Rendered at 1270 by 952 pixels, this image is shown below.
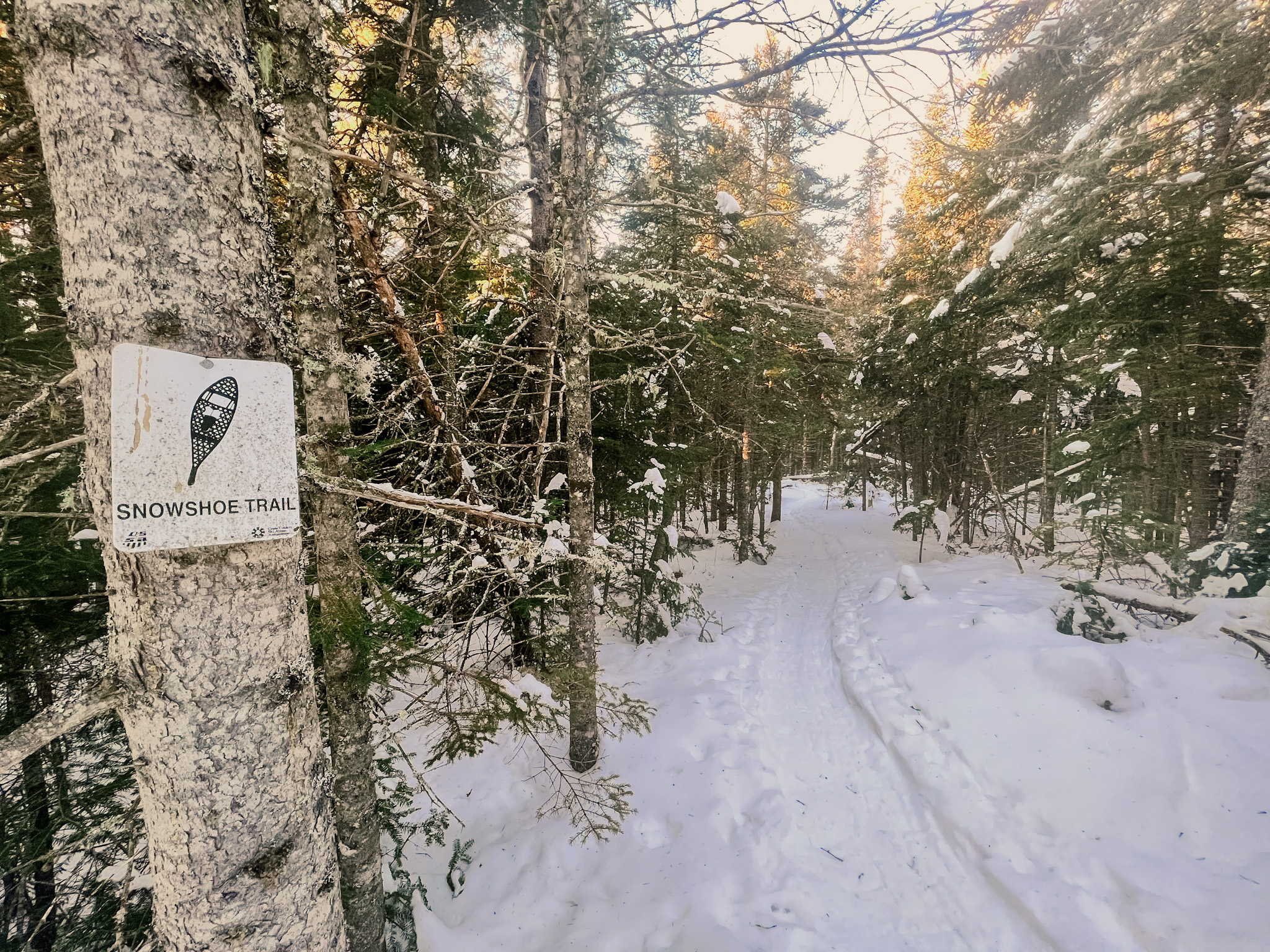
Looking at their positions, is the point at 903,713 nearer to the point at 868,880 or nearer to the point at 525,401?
the point at 868,880

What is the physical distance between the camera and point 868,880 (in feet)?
12.0

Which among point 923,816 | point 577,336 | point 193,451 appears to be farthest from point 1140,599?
point 193,451

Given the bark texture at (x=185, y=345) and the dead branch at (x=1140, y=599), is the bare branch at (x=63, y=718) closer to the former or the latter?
the bark texture at (x=185, y=345)

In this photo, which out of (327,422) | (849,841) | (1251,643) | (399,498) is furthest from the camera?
(1251,643)

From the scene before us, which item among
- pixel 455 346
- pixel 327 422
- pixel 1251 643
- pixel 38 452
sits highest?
pixel 455 346

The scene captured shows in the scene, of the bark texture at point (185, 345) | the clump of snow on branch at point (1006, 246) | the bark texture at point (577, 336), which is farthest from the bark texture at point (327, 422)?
the clump of snow on branch at point (1006, 246)

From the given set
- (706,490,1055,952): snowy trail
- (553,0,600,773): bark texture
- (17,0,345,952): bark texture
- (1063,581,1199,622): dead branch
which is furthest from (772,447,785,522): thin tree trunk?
(17,0,345,952): bark texture

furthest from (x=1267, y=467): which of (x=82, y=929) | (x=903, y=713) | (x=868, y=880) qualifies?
(x=82, y=929)

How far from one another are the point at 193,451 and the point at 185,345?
216 millimetres

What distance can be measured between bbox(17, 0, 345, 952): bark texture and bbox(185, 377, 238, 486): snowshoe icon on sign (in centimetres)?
8

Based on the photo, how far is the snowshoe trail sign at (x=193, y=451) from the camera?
3.00 feet

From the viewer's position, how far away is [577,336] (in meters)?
4.13

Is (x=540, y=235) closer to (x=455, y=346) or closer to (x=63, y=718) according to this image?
(x=455, y=346)

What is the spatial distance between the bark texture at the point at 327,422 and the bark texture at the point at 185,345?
118 centimetres
